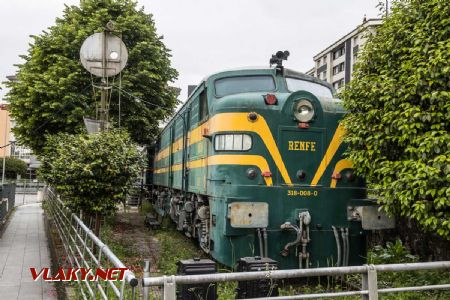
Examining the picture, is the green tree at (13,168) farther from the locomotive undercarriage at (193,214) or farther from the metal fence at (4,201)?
the locomotive undercarriage at (193,214)

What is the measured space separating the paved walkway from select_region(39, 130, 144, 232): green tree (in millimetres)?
1456

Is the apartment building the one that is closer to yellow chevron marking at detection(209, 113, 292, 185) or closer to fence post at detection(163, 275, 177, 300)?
yellow chevron marking at detection(209, 113, 292, 185)

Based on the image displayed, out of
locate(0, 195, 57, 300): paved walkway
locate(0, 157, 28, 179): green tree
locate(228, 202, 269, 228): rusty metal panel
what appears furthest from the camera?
locate(0, 157, 28, 179): green tree

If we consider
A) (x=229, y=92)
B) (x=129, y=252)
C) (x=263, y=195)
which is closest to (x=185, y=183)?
(x=129, y=252)

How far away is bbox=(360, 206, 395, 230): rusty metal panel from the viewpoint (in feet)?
24.4

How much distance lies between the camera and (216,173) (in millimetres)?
7695

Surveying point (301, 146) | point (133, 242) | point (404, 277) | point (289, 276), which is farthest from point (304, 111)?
point (133, 242)

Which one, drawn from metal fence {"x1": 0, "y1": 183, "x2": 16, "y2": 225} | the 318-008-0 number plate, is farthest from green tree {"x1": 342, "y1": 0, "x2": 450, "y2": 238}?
metal fence {"x1": 0, "y1": 183, "x2": 16, "y2": 225}

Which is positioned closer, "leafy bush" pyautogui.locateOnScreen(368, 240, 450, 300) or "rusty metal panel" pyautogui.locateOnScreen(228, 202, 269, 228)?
"leafy bush" pyautogui.locateOnScreen(368, 240, 450, 300)

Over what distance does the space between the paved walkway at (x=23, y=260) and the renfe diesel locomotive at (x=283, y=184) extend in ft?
8.83

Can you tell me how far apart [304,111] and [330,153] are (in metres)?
0.79

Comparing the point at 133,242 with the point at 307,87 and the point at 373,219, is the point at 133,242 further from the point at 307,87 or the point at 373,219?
the point at 373,219

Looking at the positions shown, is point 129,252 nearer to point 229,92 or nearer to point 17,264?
point 17,264

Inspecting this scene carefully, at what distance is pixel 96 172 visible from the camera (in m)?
9.09
